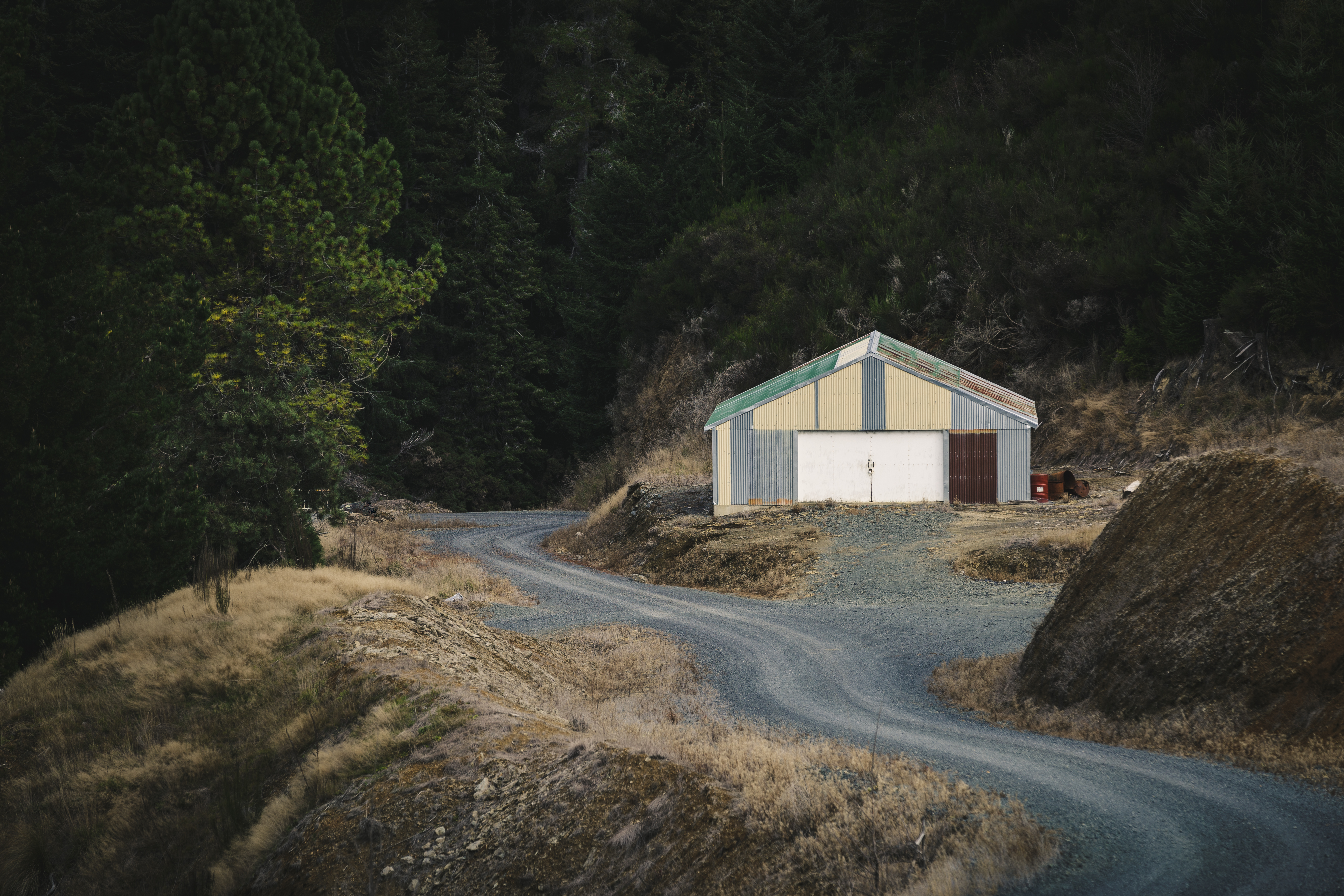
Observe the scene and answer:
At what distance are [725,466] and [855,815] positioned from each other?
21.3m

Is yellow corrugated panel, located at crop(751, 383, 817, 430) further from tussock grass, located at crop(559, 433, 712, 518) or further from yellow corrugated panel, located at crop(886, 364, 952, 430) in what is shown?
tussock grass, located at crop(559, 433, 712, 518)

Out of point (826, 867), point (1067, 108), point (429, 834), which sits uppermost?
point (1067, 108)

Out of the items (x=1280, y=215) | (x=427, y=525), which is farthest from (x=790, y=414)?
(x=427, y=525)

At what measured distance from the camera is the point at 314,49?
26234mm

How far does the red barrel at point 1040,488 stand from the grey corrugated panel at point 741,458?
7550 millimetres

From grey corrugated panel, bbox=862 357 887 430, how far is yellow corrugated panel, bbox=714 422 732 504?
12.3ft

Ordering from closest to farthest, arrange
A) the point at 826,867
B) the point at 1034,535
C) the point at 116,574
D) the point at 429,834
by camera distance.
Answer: the point at 826,867 → the point at 429,834 → the point at 116,574 → the point at 1034,535

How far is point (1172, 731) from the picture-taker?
8.03 m

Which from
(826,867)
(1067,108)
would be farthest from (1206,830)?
(1067,108)

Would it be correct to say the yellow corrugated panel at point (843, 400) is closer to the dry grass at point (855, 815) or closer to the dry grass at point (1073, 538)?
the dry grass at point (1073, 538)

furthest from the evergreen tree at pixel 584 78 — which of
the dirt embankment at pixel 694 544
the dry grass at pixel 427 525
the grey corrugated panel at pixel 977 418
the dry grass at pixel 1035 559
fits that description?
the dry grass at pixel 1035 559

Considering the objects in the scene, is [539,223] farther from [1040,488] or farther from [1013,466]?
[1040,488]

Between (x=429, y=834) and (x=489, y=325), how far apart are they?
48.1 meters

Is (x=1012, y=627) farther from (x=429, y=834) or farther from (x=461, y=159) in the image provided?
(x=461, y=159)
